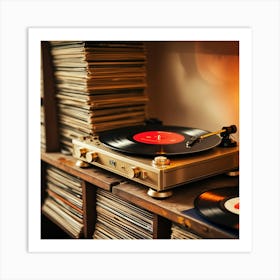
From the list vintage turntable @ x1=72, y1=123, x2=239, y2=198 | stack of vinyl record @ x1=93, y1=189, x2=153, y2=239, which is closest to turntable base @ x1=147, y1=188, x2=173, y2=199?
vintage turntable @ x1=72, y1=123, x2=239, y2=198

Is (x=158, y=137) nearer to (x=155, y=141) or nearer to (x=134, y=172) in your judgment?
(x=155, y=141)

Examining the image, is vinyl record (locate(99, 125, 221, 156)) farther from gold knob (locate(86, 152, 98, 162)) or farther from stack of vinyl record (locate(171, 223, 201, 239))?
stack of vinyl record (locate(171, 223, 201, 239))

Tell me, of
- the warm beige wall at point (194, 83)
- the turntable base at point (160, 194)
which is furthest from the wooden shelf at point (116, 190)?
the warm beige wall at point (194, 83)

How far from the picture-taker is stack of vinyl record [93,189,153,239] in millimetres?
1312

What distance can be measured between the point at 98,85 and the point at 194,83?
44 centimetres

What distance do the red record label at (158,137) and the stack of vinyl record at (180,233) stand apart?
301 mm

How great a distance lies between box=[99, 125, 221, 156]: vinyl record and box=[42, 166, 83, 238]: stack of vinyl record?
261mm

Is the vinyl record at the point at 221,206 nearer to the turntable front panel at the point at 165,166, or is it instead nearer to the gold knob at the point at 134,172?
the turntable front panel at the point at 165,166

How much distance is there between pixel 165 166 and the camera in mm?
1183

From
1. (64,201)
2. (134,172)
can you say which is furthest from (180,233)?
(64,201)
